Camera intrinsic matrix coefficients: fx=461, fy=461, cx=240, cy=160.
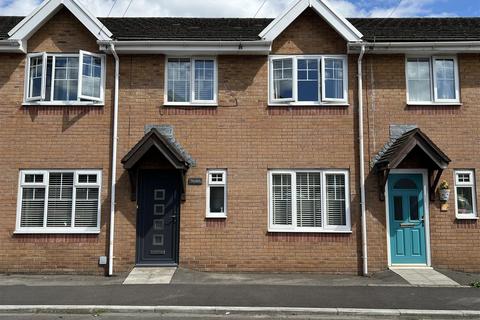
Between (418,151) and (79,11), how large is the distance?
9045 millimetres

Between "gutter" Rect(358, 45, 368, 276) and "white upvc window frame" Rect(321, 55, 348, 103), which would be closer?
"gutter" Rect(358, 45, 368, 276)

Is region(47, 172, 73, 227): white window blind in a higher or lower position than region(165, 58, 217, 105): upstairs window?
lower

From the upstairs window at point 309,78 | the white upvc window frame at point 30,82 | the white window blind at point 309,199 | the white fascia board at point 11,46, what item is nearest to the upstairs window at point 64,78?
the white upvc window frame at point 30,82

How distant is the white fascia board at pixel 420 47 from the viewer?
1128 cm

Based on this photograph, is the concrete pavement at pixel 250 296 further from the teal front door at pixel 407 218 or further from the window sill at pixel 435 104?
the window sill at pixel 435 104

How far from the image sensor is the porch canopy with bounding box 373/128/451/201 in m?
10.5

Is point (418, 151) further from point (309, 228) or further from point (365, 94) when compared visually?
point (309, 228)

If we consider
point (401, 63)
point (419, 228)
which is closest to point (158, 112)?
point (401, 63)

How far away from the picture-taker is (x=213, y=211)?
11.4 m

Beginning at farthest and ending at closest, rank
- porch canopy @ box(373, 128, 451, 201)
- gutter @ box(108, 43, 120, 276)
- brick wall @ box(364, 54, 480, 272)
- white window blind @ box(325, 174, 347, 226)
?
white window blind @ box(325, 174, 347, 226) < brick wall @ box(364, 54, 480, 272) < gutter @ box(108, 43, 120, 276) < porch canopy @ box(373, 128, 451, 201)

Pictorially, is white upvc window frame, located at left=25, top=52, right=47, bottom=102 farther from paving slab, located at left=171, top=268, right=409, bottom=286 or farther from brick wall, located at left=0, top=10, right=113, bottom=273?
paving slab, located at left=171, top=268, right=409, bottom=286

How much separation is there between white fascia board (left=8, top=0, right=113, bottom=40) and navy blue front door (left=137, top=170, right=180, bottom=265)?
144 inches

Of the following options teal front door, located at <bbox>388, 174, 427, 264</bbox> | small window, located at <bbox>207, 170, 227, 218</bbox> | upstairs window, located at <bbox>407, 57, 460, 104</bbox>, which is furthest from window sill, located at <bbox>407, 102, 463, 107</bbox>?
small window, located at <bbox>207, 170, 227, 218</bbox>

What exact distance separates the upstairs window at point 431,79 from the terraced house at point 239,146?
0.13 ft
